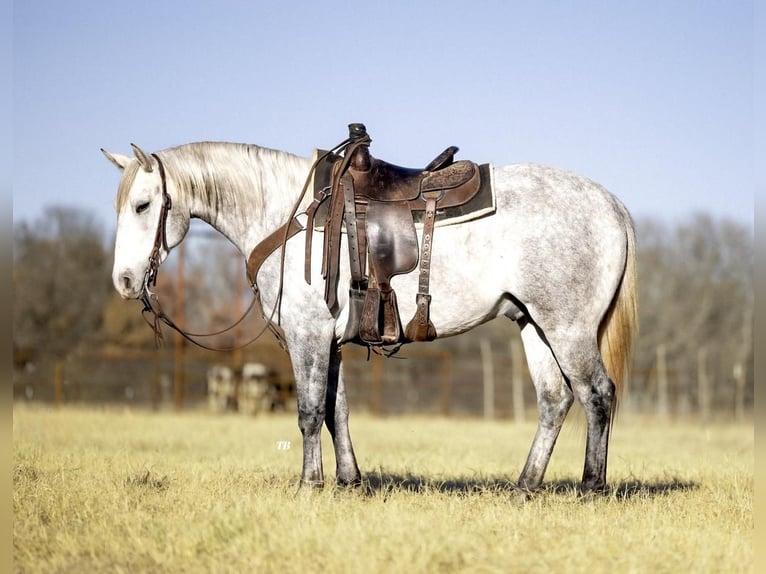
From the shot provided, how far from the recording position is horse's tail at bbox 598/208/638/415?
616 centimetres

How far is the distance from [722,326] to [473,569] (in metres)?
33.9

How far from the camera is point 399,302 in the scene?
→ 5840 mm

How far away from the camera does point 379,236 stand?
5801 mm

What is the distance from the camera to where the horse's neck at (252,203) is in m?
6.14

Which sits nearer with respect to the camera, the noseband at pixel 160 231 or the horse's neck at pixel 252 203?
the noseband at pixel 160 231

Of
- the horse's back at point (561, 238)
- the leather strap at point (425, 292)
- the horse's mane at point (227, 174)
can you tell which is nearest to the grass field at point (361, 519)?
the leather strap at point (425, 292)

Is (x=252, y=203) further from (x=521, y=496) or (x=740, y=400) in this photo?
(x=740, y=400)

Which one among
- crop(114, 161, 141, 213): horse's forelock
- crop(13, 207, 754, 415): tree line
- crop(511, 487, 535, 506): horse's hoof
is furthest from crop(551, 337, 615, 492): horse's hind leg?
crop(13, 207, 754, 415): tree line

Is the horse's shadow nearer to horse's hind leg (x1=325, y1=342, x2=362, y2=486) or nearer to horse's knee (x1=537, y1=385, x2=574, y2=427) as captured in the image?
horse's hind leg (x1=325, y1=342, x2=362, y2=486)

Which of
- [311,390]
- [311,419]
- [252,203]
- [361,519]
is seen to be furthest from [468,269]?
[361,519]

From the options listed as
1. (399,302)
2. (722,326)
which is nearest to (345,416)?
(399,302)

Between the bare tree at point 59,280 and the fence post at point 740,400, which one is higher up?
the bare tree at point 59,280

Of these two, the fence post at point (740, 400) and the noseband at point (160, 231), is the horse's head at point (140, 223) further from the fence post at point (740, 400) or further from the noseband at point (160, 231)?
the fence post at point (740, 400)

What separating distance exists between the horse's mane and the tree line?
25076 mm
